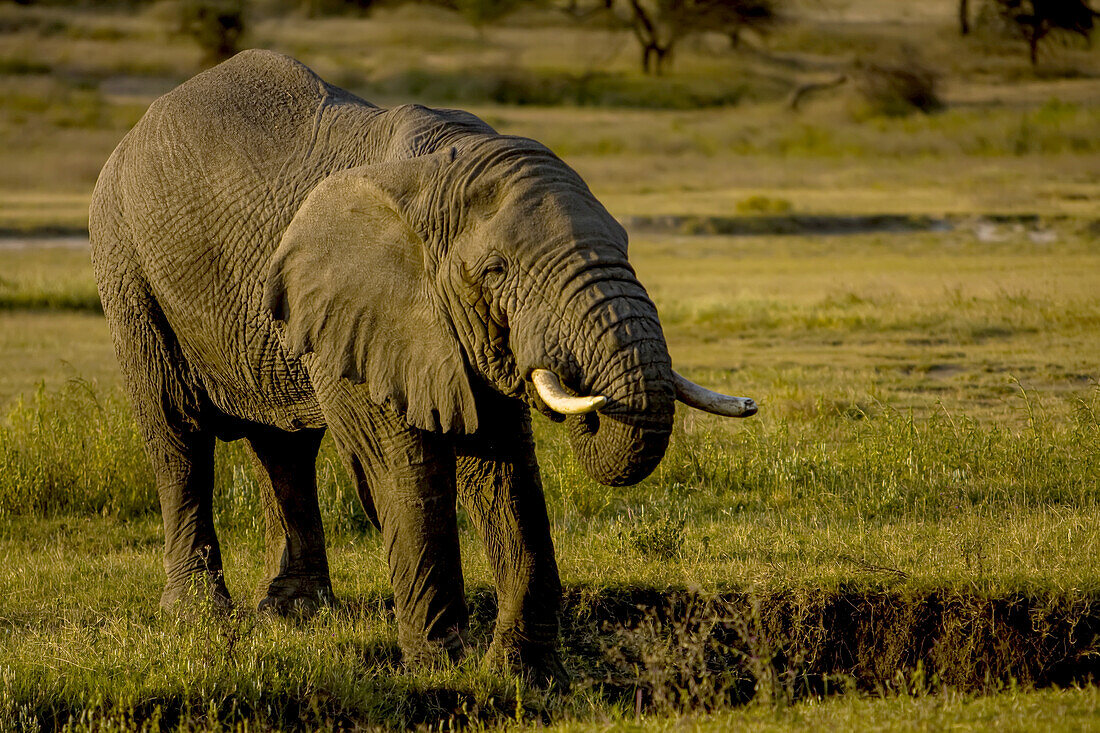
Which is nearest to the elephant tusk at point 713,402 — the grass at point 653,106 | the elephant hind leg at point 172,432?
the elephant hind leg at point 172,432

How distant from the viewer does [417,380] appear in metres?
5.86

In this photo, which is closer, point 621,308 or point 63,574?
point 621,308

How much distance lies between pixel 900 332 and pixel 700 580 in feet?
32.1

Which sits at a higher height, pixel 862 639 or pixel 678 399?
pixel 678 399

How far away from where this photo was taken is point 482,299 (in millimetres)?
5641

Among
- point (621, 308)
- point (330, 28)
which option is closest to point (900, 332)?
point (621, 308)

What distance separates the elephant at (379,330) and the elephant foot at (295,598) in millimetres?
15

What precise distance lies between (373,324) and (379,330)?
4 cm

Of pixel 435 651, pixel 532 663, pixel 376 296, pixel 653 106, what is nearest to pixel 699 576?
pixel 532 663

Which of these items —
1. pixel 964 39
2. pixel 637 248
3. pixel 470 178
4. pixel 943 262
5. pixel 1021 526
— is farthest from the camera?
pixel 964 39

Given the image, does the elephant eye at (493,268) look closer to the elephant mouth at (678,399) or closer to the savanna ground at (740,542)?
the elephant mouth at (678,399)

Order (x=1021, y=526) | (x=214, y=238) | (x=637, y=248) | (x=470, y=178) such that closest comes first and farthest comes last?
(x=470, y=178)
(x=214, y=238)
(x=1021, y=526)
(x=637, y=248)

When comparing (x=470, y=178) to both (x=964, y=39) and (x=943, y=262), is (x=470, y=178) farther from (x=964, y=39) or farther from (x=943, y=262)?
(x=964, y=39)

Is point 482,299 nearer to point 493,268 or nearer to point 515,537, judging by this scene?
point 493,268
